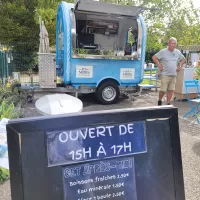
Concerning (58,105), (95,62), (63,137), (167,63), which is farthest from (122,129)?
(95,62)

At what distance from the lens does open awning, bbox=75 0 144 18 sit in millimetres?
6289

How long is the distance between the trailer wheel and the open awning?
2.04 metres

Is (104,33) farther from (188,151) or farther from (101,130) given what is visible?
(101,130)

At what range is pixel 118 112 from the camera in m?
1.48

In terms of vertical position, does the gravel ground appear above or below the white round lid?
below

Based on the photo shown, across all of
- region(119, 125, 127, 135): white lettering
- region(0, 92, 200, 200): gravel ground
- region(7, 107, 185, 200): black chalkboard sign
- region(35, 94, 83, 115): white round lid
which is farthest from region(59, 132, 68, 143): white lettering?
region(0, 92, 200, 200): gravel ground

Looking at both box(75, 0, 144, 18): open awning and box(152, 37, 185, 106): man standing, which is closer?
box(152, 37, 185, 106): man standing

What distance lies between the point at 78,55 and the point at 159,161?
5.42 m

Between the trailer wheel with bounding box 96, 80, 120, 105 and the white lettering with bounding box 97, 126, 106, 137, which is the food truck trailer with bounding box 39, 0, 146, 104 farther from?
the white lettering with bounding box 97, 126, 106, 137

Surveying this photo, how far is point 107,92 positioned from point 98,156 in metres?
5.84

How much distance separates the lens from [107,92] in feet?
23.8

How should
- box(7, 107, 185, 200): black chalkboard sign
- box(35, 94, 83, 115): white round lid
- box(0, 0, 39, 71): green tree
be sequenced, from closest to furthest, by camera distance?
box(7, 107, 185, 200): black chalkboard sign < box(35, 94, 83, 115): white round lid < box(0, 0, 39, 71): green tree

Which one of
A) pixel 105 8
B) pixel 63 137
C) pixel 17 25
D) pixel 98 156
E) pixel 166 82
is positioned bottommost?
pixel 98 156

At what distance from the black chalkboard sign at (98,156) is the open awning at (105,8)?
5.45 m
